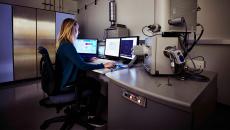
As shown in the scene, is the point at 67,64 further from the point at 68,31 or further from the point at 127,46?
the point at 127,46

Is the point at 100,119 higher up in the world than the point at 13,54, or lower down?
lower down

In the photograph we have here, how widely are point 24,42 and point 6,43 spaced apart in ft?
1.21

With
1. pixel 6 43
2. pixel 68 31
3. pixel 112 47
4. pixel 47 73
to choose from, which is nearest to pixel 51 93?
pixel 47 73

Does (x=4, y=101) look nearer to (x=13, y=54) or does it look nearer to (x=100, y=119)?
(x=13, y=54)

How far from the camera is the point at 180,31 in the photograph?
47.1 inches

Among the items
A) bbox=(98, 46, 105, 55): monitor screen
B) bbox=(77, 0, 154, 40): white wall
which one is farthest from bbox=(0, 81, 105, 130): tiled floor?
bbox=(77, 0, 154, 40): white wall

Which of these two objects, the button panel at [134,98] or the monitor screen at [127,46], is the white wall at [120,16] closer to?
the monitor screen at [127,46]

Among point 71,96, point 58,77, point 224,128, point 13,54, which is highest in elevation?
point 13,54

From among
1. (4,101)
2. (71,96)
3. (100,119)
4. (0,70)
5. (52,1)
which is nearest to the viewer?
(71,96)

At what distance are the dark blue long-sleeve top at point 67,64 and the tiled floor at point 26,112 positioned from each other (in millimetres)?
627

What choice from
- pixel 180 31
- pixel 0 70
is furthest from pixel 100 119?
pixel 0 70

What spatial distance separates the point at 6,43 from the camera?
3.61m

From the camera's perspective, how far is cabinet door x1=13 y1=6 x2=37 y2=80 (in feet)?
12.2

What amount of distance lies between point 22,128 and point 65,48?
1096 mm
